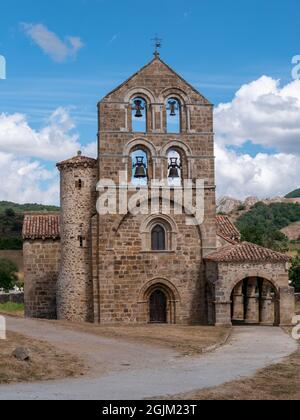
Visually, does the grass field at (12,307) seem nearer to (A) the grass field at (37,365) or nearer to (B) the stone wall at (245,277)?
(B) the stone wall at (245,277)

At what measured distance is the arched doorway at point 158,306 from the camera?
3147 cm

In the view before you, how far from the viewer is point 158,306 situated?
31547 mm

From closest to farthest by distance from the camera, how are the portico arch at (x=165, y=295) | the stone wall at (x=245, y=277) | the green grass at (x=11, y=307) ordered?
1. the stone wall at (x=245, y=277)
2. the portico arch at (x=165, y=295)
3. the green grass at (x=11, y=307)

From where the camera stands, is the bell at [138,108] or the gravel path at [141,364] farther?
the bell at [138,108]

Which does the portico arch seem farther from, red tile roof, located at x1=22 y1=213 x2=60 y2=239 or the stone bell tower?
red tile roof, located at x1=22 y1=213 x2=60 y2=239

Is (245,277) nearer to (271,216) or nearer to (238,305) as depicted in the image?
(238,305)

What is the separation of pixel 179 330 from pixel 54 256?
9358 millimetres

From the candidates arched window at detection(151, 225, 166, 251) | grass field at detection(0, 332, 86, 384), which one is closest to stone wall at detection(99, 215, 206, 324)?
arched window at detection(151, 225, 166, 251)

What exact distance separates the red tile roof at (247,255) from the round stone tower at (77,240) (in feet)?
19.6

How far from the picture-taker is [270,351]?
20766 millimetres

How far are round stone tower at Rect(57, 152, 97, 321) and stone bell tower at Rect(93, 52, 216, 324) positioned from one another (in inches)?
32.0

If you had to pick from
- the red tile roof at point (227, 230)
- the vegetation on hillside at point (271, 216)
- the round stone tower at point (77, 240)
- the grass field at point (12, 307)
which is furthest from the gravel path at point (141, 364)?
the vegetation on hillside at point (271, 216)
